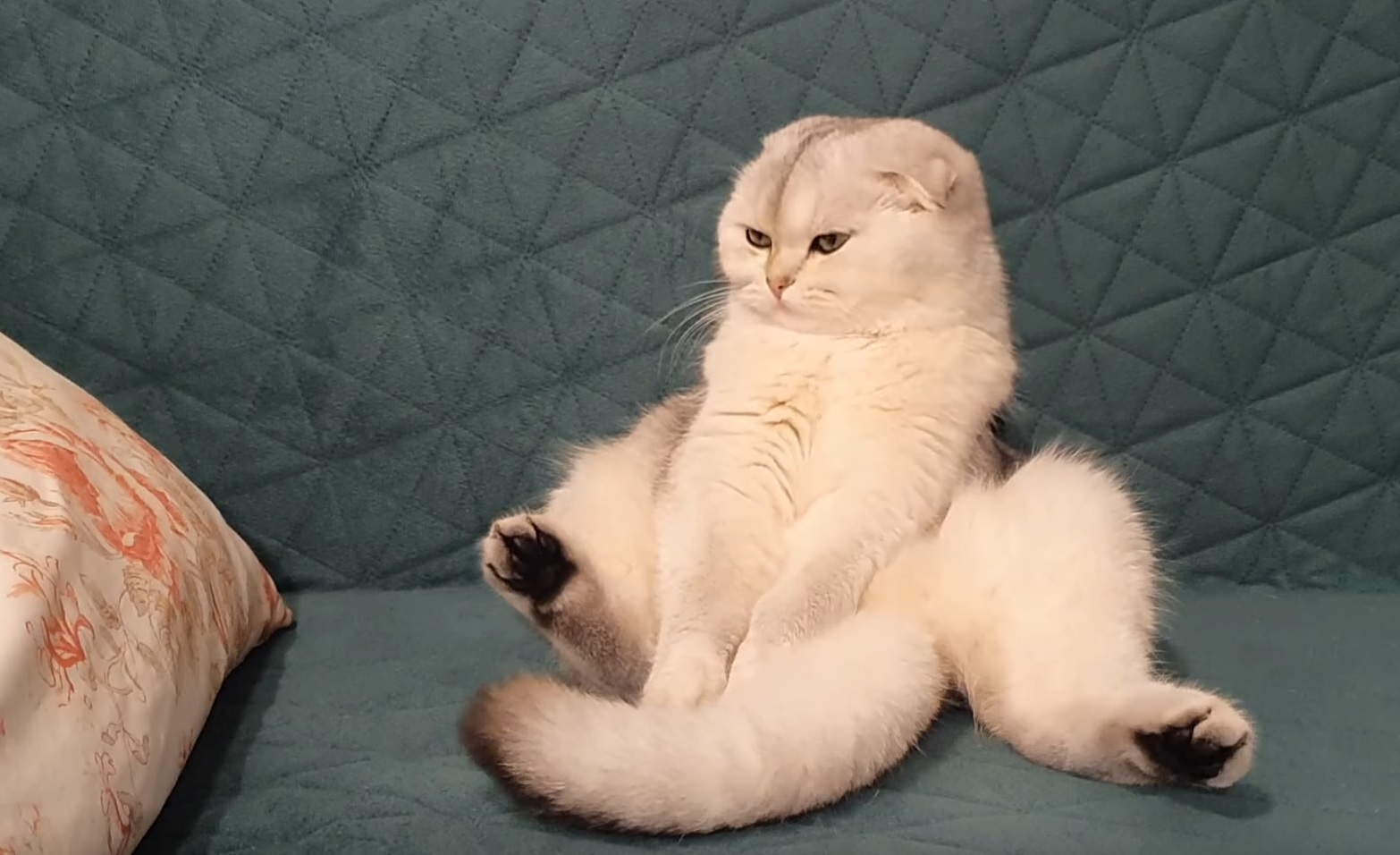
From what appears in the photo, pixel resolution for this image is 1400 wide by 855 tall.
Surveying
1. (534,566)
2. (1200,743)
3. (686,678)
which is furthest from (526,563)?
(1200,743)

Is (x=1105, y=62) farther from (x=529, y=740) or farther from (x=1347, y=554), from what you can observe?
(x=529, y=740)

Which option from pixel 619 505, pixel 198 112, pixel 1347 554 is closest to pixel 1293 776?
pixel 1347 554

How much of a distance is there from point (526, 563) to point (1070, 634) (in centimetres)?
47

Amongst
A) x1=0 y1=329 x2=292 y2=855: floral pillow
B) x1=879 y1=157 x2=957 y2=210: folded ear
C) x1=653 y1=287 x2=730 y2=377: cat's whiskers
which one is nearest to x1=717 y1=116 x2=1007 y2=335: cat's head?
x1=879 y1=157 x2=957 y2=210: folded ear

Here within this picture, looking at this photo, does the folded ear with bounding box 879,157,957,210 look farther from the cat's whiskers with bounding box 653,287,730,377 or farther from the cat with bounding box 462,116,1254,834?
the cat's whiskers with bounding box 653,287,730,377

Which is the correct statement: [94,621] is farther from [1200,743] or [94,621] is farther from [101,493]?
[1200,743]

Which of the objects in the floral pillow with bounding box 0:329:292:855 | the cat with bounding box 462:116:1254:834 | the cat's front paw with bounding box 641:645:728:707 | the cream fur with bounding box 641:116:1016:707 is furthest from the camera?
the cream fur with bounding box 641:116:1016:707

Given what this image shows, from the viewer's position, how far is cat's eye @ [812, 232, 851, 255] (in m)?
1.13

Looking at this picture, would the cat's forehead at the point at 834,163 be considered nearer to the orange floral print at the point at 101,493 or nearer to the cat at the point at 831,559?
the cat at the point at 831,559

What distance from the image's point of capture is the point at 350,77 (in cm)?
126

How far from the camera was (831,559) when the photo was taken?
103 cm

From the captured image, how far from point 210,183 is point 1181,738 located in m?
1.12

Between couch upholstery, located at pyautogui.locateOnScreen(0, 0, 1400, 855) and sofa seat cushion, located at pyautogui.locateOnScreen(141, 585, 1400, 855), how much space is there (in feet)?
0.14

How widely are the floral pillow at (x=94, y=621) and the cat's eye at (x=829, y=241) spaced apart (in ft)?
2.13
